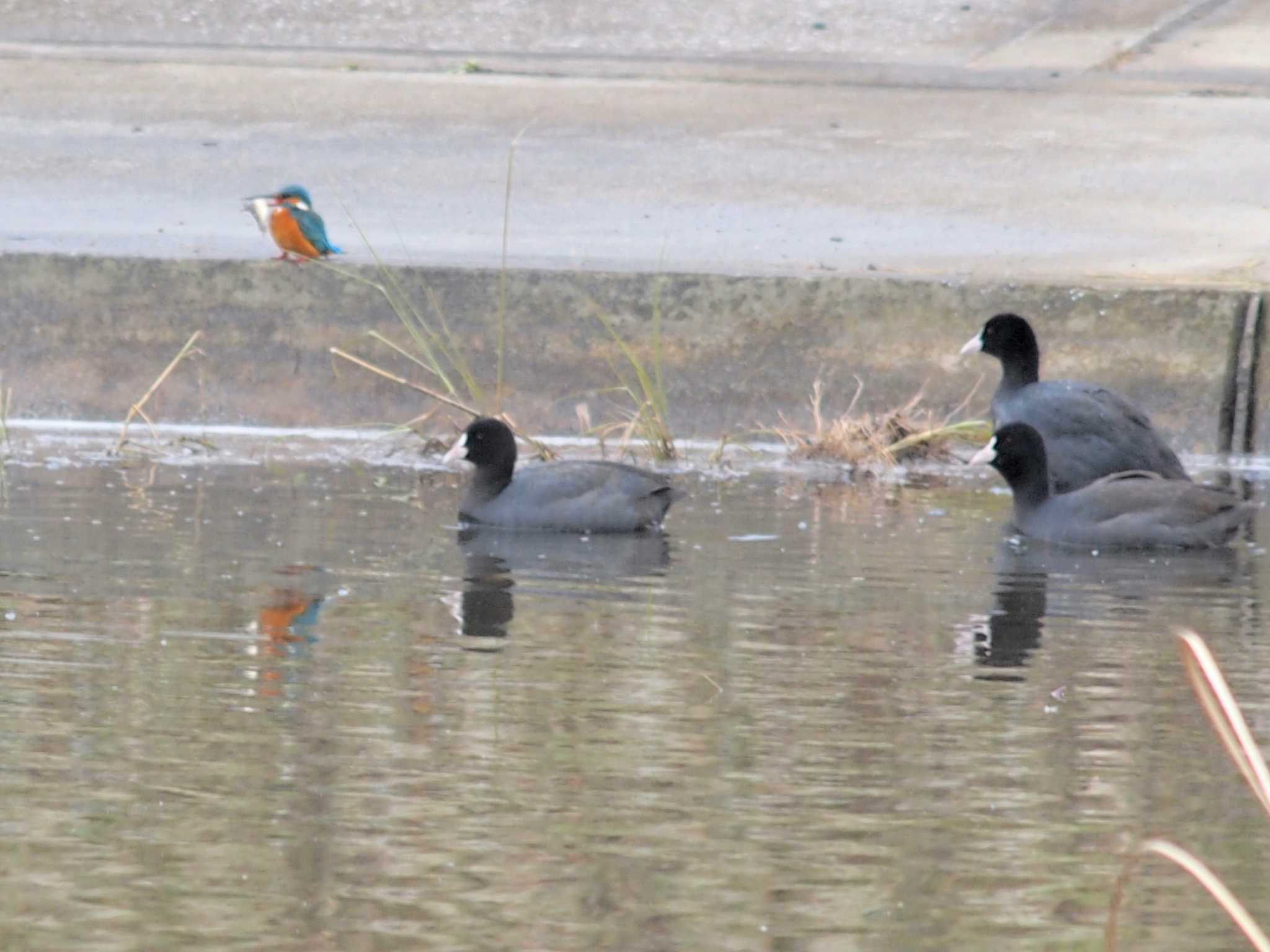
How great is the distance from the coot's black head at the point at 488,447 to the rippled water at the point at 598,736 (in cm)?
48

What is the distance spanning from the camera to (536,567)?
7.20m

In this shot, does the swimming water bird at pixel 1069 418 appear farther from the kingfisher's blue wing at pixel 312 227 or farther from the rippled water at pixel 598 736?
the kingfisher's blue wing at pixel 312 227

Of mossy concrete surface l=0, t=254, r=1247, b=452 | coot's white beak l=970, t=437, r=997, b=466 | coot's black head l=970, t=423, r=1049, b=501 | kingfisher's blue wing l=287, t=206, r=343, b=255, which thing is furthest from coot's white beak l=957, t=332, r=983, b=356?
kingfisher's blue wing l=287, t=206, r=343, b=255

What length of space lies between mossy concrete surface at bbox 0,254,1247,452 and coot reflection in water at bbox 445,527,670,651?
5.15 ft

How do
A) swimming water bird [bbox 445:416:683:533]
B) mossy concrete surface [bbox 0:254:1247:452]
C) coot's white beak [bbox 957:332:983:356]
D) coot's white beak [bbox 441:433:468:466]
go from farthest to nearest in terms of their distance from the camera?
mossy concrete surface [bbox 0:254:1247:452], coot's white beak [bbox 957:332:983:356], coot's white beak [bbox 441:433:468:466], swimming water bird [bbox 445:416:683:533]

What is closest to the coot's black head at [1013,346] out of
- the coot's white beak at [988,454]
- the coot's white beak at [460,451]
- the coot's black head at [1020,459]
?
the coot's black head at [1020,459]

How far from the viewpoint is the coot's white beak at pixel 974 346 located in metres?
9.01

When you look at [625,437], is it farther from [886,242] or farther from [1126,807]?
[1126,807]

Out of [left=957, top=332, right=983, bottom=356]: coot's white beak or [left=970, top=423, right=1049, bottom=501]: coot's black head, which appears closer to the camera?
[left=970, top=423, right=1049, bottom=501]: coot's black head

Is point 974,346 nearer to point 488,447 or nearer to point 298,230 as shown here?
point 488,447

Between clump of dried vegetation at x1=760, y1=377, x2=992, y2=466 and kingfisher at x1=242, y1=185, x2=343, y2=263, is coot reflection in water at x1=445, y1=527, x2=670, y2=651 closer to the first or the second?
clump of dried vegetation at x1=760, y1=377, x2=992, y2=466

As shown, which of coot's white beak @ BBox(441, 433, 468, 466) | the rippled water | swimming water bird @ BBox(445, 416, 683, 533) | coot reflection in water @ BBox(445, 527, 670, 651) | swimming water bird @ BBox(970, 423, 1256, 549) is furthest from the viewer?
coot's white beak @ BBox(441, 433, 468, 466)

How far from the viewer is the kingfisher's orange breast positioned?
9562 mm

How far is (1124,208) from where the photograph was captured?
1115 centimetres
